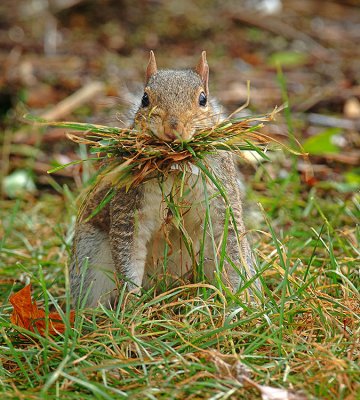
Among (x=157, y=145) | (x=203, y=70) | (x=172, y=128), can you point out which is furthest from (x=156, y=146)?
(x=203, y=70)

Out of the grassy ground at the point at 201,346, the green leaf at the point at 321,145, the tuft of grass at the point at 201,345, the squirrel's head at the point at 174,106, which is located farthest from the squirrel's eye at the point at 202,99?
the green leaf at the point at 321,145

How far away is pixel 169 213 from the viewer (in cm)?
254

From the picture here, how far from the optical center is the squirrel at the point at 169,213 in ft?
7.95

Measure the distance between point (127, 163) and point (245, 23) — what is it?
4.93 meters

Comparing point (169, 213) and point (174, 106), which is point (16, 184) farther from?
point (174, 106)

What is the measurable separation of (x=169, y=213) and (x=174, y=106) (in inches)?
15.3

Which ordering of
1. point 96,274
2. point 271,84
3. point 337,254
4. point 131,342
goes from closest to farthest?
point 131,342 → point 96,274 → point 337,254 → point 271,84

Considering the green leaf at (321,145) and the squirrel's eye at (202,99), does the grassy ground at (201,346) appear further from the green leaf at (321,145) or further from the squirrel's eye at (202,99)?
the green leaf at (321,145)

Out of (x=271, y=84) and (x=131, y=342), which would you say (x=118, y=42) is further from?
(x=131, y=342)

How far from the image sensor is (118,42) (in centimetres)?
666

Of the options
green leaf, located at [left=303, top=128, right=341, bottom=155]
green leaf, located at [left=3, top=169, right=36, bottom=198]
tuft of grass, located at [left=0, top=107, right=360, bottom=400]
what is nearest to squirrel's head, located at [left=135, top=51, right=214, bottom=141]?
tuft of grass, located at [left=0, top=107, right=360, bottom=400]

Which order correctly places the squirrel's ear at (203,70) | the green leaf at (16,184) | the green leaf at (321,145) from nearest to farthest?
the squirrel's ear at (203,70), the green leaf at (321,145), the green leaf at (16,184)

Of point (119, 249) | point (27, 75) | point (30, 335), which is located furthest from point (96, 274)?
point (27, 75)

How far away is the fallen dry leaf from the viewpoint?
7.95 feet
